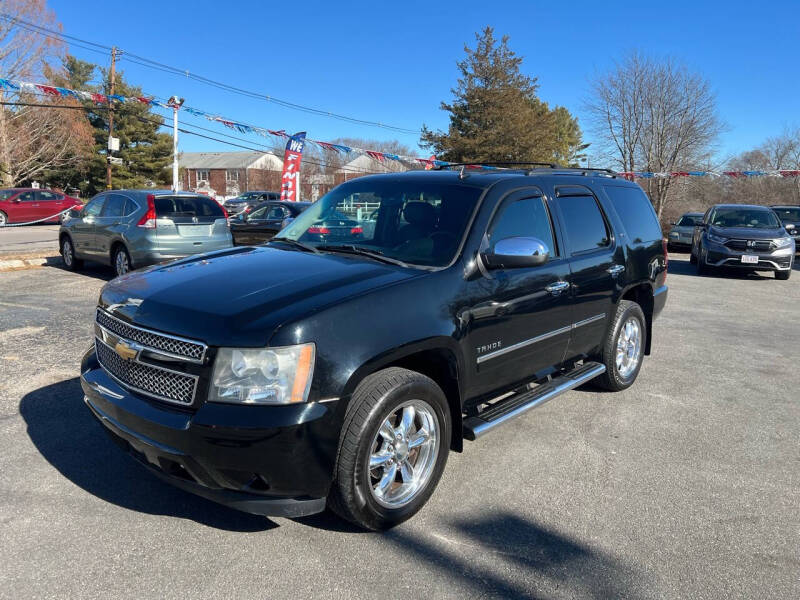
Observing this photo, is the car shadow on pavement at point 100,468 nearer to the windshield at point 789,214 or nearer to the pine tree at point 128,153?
the windshield at point 789,214

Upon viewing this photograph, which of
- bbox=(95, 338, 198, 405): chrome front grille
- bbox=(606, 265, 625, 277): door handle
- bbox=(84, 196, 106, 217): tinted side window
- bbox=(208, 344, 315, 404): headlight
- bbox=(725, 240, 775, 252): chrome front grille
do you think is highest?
bbox=(84, 196, 106, 217): tinted side window

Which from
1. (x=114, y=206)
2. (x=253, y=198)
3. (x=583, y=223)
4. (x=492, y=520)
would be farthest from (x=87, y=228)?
(x=253, y=198)

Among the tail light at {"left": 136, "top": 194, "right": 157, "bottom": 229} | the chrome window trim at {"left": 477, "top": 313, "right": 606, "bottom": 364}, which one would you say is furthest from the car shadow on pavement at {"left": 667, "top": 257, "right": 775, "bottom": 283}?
the tail light at {"left": 136, "top": 194, "right": 157, "bottom": 229}

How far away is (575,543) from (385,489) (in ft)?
3.13

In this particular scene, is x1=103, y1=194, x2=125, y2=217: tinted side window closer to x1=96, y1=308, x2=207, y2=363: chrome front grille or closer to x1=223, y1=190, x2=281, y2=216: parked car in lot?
x1=96, y1=308, x2=207, y2=363: chrome front grille

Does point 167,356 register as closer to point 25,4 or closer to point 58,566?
point 58,566

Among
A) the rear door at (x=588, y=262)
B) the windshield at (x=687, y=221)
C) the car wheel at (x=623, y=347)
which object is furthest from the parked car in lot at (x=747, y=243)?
the rear door at (x=588, y=262)

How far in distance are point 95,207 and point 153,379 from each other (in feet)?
30.8

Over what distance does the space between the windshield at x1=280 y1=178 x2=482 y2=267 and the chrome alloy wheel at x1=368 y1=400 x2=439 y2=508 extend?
860mm

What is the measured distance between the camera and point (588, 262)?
4402mm

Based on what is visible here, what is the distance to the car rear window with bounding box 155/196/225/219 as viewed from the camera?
9844 millimetres

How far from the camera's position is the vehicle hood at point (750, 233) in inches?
519

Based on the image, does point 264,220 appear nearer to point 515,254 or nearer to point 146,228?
point 146,228

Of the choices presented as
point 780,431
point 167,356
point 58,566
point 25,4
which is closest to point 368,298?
point 167,356
